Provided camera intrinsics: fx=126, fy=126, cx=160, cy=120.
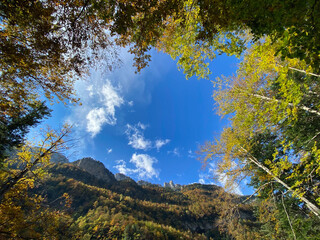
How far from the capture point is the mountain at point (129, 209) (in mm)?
34259

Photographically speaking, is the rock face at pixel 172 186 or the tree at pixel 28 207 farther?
the rock face at pixel 172 186

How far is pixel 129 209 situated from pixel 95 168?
6627 centimetres

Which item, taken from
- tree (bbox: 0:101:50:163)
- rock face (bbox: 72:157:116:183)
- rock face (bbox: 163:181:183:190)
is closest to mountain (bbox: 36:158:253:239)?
rock face (bbox: 72:157:116:183)

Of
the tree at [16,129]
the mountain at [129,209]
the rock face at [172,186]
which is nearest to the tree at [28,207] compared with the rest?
the tree at [16,129]

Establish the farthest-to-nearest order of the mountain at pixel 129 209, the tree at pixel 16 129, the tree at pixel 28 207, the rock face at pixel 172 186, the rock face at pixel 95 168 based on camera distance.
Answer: the rock face at pixel 172 186 → the rock face at pixel 95 168 → the mountain at pixel 129 209 → the tree at pixel 16 129 → the tree at pixel 28 207

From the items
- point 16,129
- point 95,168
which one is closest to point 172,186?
point 95,168

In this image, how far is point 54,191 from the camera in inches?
2147

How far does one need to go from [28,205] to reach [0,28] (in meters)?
7.46

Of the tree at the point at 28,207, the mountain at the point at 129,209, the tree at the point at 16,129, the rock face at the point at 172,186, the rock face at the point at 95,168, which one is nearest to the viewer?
the tree at the point at 28,207

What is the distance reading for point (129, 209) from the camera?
53.3 meters

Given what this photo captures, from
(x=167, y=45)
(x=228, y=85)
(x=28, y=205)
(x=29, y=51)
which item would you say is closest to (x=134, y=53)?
(x=167, y=45)

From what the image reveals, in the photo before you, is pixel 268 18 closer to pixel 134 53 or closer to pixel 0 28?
pixel 134 53

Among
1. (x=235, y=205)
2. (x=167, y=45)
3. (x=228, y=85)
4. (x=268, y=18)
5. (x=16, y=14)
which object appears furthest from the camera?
A: (x=228, y=85)

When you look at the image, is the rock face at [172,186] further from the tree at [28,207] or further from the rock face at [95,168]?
the tree at [28,207]
